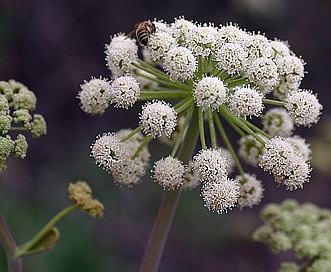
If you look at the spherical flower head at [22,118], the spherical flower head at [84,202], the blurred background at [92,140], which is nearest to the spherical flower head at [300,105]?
the spherical flower head at [84,202]

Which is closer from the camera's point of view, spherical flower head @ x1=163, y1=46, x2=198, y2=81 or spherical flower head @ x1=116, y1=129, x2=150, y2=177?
spherical flower head @ x1=163, y1=46, x2=198, y2=81

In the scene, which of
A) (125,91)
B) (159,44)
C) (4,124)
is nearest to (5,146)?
(4,124)

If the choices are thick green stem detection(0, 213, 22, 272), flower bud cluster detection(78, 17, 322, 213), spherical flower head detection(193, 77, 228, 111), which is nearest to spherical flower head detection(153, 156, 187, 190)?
flower bud cluster detection(78, 17, 322, 213)

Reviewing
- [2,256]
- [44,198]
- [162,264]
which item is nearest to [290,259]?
[162,264]

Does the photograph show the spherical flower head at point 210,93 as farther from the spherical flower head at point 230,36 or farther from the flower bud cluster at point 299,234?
the flower bud cluster at point 299,234

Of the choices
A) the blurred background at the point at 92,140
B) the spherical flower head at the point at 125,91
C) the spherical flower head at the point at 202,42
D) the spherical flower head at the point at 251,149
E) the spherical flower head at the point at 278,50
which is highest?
the blurred background at the point at 92,140

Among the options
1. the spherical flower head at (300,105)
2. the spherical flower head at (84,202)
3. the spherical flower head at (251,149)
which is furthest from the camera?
the spherical flower head at (84,202)

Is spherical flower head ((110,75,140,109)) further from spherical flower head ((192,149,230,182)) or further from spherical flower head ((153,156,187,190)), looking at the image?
spherical flower head ((192,149,230,182))

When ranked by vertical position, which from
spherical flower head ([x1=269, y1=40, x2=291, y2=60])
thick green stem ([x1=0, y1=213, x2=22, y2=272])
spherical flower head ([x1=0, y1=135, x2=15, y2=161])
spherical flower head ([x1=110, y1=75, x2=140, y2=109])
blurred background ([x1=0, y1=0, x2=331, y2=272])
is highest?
blurred background ([x1=0, y1=0, x2=331, y2=272])

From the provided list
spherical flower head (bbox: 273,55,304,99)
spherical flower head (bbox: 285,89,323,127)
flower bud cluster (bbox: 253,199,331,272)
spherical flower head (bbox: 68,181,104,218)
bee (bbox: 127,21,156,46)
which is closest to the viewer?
spherical flower head (bbox: 285,89,323,127)
